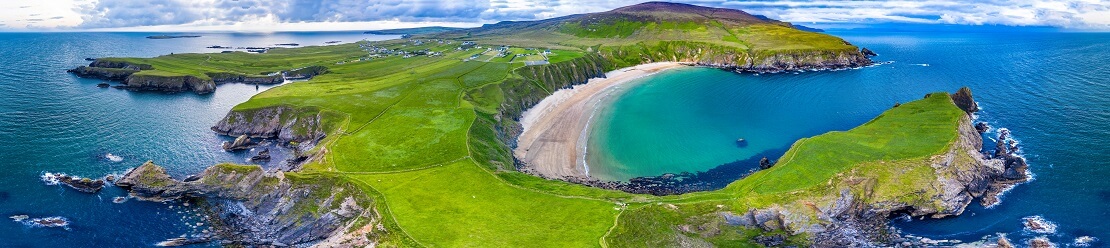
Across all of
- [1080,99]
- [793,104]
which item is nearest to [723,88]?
[793,104]

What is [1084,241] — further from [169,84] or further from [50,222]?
[169,84]

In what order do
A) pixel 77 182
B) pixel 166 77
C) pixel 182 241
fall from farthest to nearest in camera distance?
pixel 166 77 → pixel 77 182 → pixel 182 241

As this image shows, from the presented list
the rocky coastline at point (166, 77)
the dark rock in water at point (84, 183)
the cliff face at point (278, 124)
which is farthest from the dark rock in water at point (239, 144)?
the rocky coastline at point (166, 77)

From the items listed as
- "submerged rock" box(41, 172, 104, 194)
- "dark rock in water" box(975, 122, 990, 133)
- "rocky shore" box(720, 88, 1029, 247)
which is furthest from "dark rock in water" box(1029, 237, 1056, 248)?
"submerged rock" box(41, 172, 104, 194)

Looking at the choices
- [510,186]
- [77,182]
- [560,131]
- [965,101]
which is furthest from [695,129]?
[77,182]

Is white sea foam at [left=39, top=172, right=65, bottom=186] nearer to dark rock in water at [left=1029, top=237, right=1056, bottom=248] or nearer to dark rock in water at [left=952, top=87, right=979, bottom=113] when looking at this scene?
dark rock in water at [left=1029, top=237, right=1056, bottom=248]

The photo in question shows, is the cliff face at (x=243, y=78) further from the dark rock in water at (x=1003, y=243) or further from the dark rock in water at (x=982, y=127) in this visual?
the dark rock in water at (x=982, y=127)
